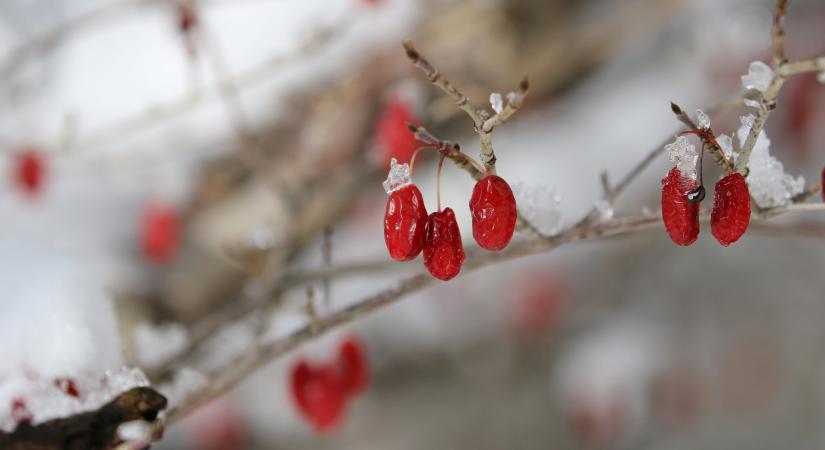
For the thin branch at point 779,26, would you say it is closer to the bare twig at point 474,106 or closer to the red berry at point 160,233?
the bare twig at point 474,106

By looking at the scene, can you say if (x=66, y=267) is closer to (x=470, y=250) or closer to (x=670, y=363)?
(x=470, y=250)

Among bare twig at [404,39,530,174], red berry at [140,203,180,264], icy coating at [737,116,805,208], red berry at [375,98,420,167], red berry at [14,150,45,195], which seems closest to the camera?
bare twig at [404,39,530,174]

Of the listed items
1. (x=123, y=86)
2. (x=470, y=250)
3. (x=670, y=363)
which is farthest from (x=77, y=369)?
(x=670, y=363)

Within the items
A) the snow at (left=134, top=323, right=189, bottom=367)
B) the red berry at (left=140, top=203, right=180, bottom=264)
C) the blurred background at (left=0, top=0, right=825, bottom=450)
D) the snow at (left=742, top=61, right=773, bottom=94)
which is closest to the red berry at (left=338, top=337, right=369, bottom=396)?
the blurred background at (left=0, top=0, right=825, bottom=450)

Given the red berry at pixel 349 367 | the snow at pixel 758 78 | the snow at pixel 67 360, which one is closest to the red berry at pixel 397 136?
the red berry at pixel 349 367

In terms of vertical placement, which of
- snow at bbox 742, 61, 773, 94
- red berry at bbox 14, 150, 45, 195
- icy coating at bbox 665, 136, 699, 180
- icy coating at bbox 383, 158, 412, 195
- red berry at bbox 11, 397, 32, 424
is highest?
red berry at bbox 14, 150, 45, 195

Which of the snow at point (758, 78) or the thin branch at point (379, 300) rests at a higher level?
the snow at point (758, 78)

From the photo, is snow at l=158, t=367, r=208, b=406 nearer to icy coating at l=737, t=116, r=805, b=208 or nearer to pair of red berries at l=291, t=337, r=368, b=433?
pair of red berries at l=291, t=337, r=368, b=433

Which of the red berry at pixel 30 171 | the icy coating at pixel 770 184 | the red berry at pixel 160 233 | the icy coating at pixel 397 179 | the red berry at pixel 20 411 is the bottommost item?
the icy coating at pixel 770 184
